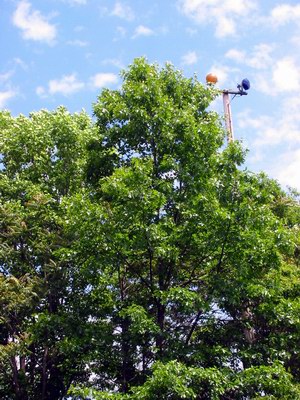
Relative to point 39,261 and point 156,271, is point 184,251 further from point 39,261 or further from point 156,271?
point 39,261

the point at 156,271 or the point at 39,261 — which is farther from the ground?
the point at 39,261

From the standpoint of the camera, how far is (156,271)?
11328 millimetres

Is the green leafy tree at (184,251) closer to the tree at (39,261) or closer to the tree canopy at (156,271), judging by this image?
the tree canopy at (156,271)

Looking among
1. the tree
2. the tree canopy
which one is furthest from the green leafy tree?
the tree

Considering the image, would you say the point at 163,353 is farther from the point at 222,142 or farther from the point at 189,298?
the point at 222,142

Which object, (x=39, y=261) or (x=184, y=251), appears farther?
(x=39, y=261)

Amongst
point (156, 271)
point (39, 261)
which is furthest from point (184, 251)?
point (39, 261)

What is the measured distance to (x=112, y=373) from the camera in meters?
11.5

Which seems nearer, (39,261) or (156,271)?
(156,271)

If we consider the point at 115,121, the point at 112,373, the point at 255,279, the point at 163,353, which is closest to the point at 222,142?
the point at 115,121

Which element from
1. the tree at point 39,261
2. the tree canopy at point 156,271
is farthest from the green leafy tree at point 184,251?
the tree at point 39,261

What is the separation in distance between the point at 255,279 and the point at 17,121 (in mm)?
9137

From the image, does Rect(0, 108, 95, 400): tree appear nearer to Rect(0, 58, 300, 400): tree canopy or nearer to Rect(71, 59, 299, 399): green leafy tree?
Rect(0, 58, 300, 400): tree canopy

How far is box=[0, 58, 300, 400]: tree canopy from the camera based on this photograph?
10.1 metres
